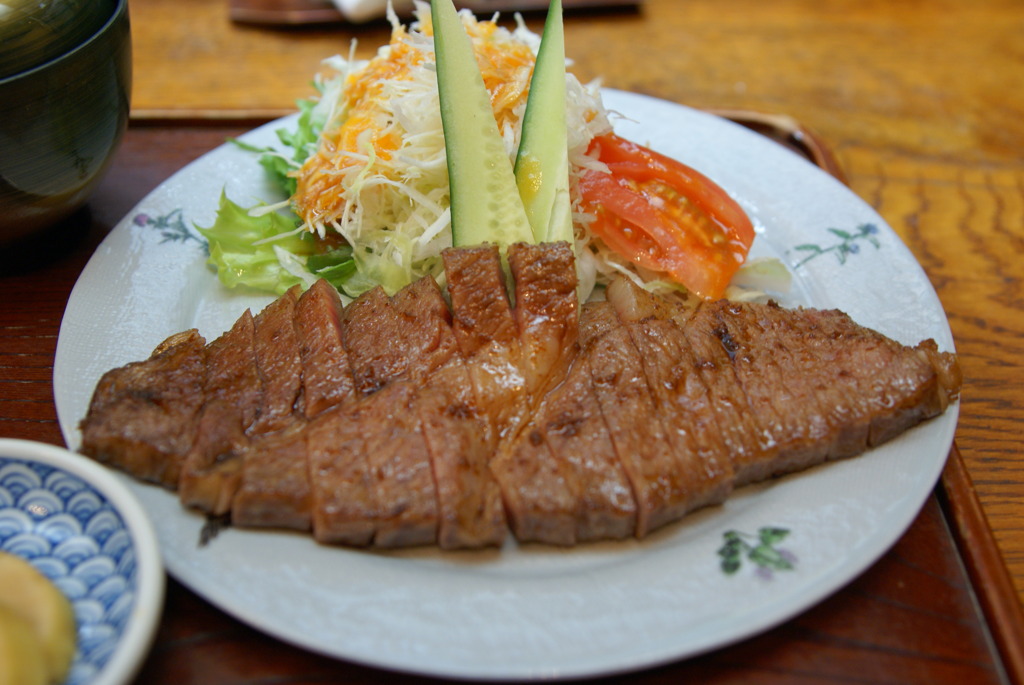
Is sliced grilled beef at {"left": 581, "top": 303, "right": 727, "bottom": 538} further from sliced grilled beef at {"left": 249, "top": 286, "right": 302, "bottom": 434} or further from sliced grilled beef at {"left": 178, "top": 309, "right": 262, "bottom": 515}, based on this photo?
sliced grilled beef at {"left": 178, "top": 309, "right": 262, "bottom": 515}

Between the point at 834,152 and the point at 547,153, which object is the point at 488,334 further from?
the point at 834,152

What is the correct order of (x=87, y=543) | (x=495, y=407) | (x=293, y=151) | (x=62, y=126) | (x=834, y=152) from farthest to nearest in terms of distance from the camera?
(x=834, y=152) < (x=293, y=151) < (x=62, y=126) < (x=495, y=407) < (x=87, y=543)

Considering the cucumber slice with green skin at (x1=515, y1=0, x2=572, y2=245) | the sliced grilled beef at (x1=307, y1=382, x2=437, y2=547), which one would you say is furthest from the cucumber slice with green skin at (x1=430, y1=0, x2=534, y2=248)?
the sliced grilled beef at (x1=307, y1=382, x2=437, y2=547)

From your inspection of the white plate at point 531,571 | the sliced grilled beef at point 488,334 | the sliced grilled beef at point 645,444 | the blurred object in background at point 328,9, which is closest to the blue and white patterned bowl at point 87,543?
the white plate at point 531,571

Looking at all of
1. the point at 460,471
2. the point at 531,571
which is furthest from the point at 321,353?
the point at 531,571

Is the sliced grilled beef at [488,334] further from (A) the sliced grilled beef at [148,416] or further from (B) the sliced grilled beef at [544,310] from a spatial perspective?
(A) the sliced grilled beef at [148,416]

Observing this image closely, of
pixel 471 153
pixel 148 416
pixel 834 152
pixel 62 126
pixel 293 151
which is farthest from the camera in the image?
pixel 834 152
